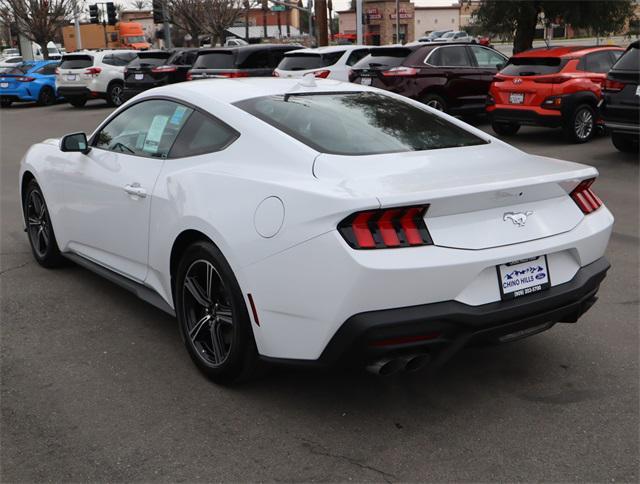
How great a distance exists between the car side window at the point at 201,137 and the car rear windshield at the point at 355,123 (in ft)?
0.54

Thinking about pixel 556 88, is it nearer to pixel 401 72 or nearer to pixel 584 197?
pixel 401 72

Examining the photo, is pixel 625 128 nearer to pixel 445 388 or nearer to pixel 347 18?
pixel 445 388

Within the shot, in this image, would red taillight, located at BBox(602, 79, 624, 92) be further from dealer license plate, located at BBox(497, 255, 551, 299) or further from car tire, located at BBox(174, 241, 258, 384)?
car tire, located at BBox(174, 241, 258, 384)

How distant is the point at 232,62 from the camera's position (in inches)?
719

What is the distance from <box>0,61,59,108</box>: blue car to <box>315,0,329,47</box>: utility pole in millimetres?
9157

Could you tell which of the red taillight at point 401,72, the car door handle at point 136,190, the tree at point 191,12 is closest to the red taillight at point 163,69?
the red taillight at point 401,72

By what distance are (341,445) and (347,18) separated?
117 m

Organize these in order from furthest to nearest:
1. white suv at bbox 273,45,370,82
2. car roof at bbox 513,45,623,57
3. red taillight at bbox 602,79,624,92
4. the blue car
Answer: the blue car, white suv at bbox 273,45,370,82, car roof at bbox 513,45,623,57, red taillight at bbox 602,79,624,92

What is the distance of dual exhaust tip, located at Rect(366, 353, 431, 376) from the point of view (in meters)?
3.15

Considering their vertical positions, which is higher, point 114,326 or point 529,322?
point 529,322

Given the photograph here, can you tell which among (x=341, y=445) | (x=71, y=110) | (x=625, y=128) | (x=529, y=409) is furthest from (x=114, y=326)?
(x=71, y=110)

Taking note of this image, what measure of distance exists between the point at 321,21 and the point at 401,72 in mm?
11662

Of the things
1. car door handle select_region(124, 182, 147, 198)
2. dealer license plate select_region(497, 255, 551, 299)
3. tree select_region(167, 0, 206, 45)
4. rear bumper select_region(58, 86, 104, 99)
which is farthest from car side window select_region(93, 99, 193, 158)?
tree select_region(167, 0, 206, 45)

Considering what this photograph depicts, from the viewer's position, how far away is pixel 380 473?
304 cm
